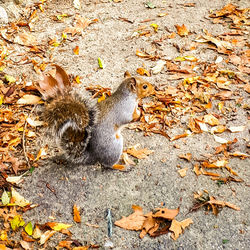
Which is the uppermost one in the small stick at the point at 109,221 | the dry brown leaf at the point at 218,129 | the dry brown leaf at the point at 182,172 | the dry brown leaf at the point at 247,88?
the dry brown leaf at the point at 247,88

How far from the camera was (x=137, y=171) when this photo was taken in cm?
224

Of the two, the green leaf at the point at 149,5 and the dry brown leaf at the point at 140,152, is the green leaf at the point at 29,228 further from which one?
the green leaf at the point at 149,5

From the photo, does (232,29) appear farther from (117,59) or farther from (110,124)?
(110,124)

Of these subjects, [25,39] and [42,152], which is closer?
[42,152]

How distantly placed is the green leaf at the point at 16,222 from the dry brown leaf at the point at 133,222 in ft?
1.97

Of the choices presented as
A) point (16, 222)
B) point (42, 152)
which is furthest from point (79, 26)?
point (16, 222)

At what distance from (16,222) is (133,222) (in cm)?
74

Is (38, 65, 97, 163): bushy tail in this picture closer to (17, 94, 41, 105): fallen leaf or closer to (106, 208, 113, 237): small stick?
(106, 208, 113, 237): small stick

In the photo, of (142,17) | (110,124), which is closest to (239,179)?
(110,124)

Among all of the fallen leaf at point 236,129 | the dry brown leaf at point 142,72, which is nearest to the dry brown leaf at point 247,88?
the fallen leaf at point 236,129

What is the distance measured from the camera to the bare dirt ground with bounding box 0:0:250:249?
186 centimetres

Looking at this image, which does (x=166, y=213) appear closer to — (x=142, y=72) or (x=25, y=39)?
(x=142, y=72)

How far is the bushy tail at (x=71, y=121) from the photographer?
194cm

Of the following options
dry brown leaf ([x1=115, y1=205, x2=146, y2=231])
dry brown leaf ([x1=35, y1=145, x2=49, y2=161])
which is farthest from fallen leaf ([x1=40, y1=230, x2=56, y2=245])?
dry brown leaf ([x1=35, y1=145, x2=49, y2=161])
